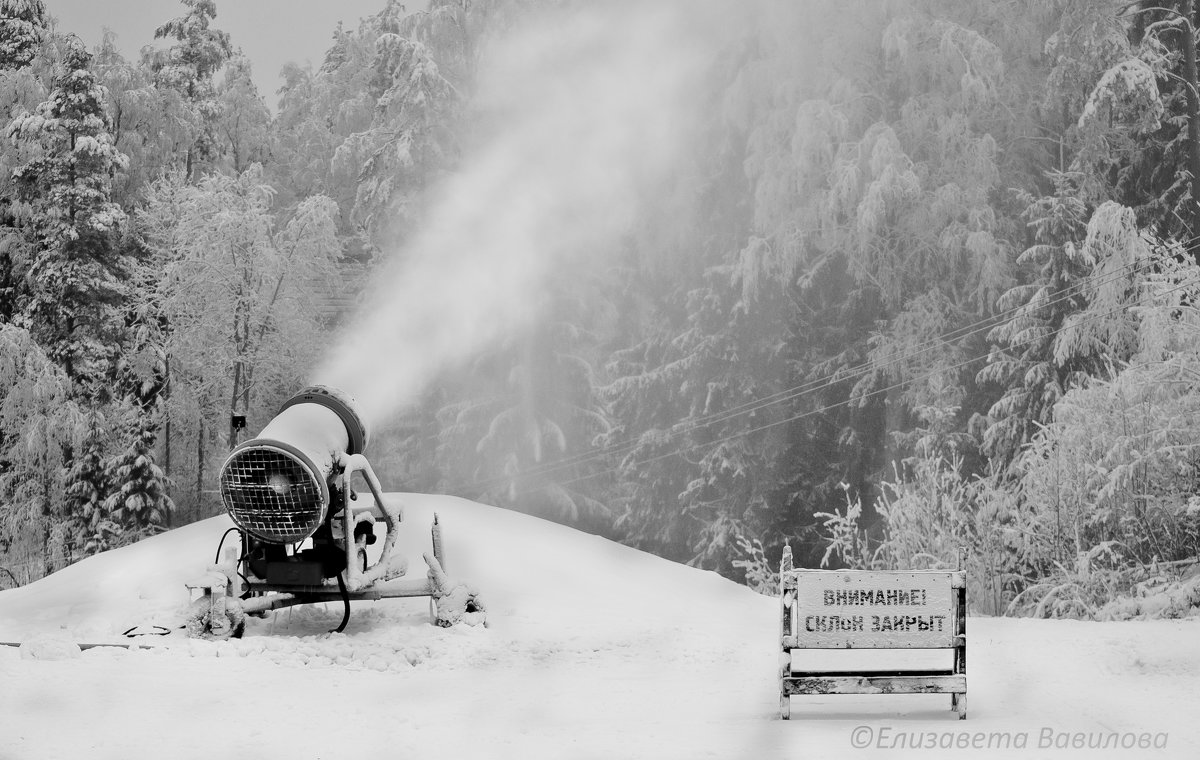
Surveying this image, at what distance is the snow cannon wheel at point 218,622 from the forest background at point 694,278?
15182 mm

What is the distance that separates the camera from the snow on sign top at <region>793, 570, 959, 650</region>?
6695 mm

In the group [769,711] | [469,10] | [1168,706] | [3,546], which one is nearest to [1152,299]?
[1168,706]

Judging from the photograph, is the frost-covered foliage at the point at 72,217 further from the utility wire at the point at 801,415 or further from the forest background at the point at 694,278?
the utility wire at the point at 801,415

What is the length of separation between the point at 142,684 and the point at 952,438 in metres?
18.2

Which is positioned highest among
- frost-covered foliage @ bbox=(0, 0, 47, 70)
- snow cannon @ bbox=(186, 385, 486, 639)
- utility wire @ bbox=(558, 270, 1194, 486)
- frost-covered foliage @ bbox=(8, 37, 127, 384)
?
frost-covered foliage @ bbox=(0, 0, 47, 70)

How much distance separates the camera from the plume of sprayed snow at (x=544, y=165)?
2642 centimetres

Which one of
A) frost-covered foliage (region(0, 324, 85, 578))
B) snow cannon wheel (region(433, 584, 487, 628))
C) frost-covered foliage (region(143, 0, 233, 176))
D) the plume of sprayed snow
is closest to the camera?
snow cannon wheel (region(433, 584, 487, 628))

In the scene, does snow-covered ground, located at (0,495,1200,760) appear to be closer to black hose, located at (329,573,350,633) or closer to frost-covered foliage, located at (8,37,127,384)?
black hose, located at (329,573,350,633)

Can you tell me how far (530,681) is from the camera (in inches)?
311

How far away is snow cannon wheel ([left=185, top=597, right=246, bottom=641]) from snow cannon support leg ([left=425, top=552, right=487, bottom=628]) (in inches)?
54.2

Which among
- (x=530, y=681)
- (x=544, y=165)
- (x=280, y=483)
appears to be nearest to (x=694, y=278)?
(x=544, y=165)

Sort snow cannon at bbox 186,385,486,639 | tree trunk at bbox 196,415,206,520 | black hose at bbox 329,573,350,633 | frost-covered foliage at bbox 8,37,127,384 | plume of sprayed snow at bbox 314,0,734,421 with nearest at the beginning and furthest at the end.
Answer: snow cannon at bbox 186,385,486,639
black hose at bbox 329,573,350,633
tree trunk at bbox 196,415,206,520
frost-covered foliage at bbox 8,37,127,384
plume of sprayed snow at bbox 314,0,734,421

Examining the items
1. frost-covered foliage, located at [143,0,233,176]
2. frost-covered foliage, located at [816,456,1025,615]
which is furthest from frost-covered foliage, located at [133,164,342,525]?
frost-covered foliage, located at [816,456,1025,615]

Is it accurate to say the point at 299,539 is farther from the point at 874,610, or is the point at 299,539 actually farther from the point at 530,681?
the point at 874,610
